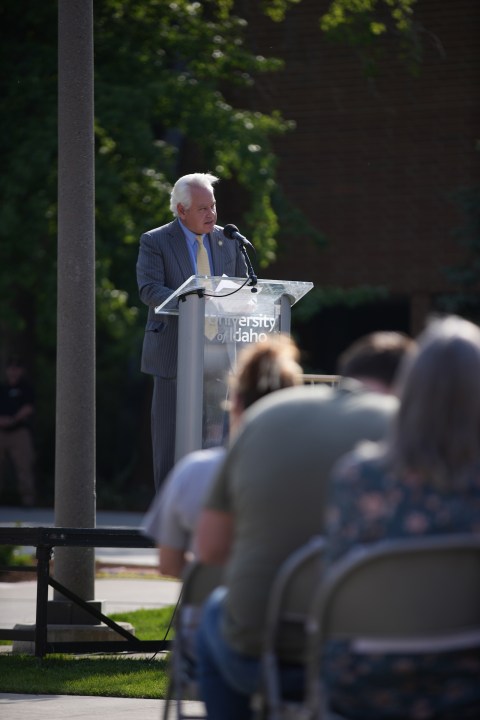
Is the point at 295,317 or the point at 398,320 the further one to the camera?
the point at 398,320

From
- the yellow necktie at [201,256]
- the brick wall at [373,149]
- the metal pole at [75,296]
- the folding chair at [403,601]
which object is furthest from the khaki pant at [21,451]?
the folding chair at [403,601]

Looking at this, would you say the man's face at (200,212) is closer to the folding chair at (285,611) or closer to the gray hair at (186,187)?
the gray hair at (186,187)

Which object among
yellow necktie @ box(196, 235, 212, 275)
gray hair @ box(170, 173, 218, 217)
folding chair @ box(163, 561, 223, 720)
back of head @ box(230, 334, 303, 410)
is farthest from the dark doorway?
back of head @ box(230, 334, 303, 410)

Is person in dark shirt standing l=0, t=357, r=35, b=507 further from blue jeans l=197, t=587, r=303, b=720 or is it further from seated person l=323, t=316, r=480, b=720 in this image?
seated person l=323, t=316, r=480, b=720

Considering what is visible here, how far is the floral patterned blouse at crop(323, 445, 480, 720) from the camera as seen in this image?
314 centimetres

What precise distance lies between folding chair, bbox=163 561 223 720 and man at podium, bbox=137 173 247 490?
3569 mm

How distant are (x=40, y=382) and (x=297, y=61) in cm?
774

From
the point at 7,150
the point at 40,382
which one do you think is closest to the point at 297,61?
the point at 7,150

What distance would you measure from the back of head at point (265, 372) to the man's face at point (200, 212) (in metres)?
3.71

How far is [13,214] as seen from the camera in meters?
18.7

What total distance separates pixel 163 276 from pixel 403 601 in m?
4.69

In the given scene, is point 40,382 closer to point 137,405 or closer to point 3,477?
point 137,405

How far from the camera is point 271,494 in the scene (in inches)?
137

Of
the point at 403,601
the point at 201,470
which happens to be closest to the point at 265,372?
the point at 201,470
